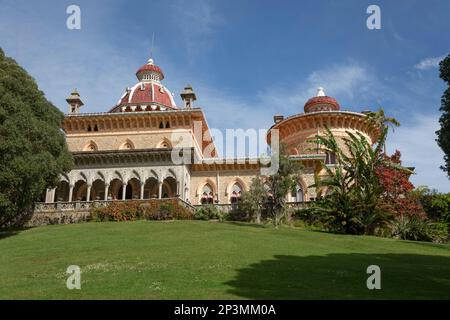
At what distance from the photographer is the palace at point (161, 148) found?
36.6 meters

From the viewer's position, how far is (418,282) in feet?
41.6

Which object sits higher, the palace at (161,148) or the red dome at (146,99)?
the red dome at (146,99)

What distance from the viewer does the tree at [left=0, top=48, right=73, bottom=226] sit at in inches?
941

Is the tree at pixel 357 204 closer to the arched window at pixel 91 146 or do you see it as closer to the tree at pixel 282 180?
the tree at pixel 282 180

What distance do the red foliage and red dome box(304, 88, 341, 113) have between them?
61.5ft

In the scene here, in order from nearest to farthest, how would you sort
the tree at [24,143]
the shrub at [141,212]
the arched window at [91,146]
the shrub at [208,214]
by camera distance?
the tree at [24,143], the shrub at [141,212], the shrub at [208,214], the arched window at [91,146]

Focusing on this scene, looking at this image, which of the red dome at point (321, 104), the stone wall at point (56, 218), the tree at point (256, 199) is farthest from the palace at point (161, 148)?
the tree at point (256, 199)

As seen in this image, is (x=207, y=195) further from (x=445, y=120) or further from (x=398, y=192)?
(x=445, y=120)

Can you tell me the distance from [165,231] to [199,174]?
15.9 metres

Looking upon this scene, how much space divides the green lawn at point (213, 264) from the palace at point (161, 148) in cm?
1138

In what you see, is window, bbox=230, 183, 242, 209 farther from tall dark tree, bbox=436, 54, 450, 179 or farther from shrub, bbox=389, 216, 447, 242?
tall dark tree, bbox=436, 54, 450, 179

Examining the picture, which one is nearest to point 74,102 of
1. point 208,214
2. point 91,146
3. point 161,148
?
point 91,146
